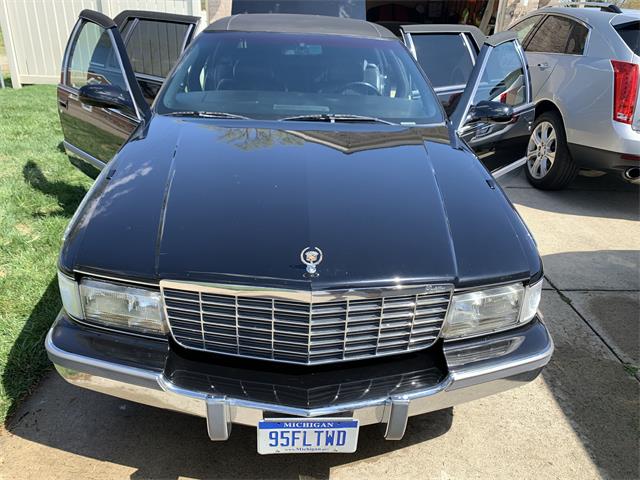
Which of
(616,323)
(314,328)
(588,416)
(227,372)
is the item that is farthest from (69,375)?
(616,323)

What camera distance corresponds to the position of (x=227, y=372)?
2.02 m

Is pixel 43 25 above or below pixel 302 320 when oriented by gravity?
below

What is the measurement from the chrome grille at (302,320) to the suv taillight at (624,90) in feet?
12.5

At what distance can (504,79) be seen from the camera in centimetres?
454

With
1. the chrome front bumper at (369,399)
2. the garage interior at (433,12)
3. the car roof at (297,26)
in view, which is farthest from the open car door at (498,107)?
the garage interior at (433,12)

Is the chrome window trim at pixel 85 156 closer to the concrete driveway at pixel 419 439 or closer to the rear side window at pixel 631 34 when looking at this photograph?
the concrete driveway at pixel 419 439

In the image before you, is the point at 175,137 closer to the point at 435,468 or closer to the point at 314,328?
the point at 314,328

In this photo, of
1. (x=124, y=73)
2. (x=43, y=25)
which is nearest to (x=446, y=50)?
(x=124, y=73)

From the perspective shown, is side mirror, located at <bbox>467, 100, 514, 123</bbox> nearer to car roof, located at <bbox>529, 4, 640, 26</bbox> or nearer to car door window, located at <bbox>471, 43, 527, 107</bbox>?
car door window, located at <bbox>471, 43, 527, 107</bbox>

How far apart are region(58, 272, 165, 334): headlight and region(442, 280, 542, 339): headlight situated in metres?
1.08

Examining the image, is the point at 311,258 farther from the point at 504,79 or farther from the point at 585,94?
the point at 585,94

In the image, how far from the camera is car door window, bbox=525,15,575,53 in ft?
19.0

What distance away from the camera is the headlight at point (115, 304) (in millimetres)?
1988

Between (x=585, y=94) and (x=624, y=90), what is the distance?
1.49ft
